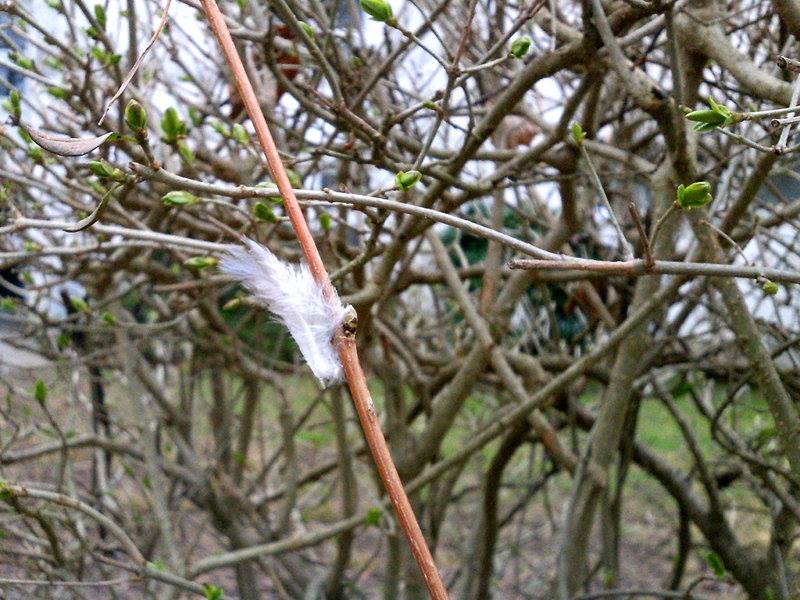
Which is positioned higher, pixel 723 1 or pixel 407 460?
pixel 723 1

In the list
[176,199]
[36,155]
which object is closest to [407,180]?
[176,199]

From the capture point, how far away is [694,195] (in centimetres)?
139

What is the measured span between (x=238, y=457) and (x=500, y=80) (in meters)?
2.19

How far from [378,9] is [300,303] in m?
0.87

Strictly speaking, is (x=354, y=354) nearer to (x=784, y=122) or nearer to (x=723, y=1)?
(x=784, y=122)

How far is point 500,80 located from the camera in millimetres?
3553

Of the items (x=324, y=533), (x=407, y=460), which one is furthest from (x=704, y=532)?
(x=324, y=533)

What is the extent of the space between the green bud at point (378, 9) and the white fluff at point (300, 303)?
0.75 meters

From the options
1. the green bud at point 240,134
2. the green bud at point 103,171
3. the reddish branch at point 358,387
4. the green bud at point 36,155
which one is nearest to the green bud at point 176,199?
the green bud at point 103,171

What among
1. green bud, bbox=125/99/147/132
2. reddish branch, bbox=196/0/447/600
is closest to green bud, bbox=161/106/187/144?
green bud, bbox=125/99/147/132

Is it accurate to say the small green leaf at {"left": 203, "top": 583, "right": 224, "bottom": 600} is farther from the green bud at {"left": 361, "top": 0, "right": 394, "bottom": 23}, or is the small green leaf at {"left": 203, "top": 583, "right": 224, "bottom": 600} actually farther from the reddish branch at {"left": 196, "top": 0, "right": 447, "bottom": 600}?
the reddish branch at {"left": 196, "top": 0, "right": 447, "bottom": 600}

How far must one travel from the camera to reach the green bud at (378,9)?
169 centimetres

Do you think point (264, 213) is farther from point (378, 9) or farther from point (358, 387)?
point (358, 387)

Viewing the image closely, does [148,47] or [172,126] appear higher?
[172,126]
